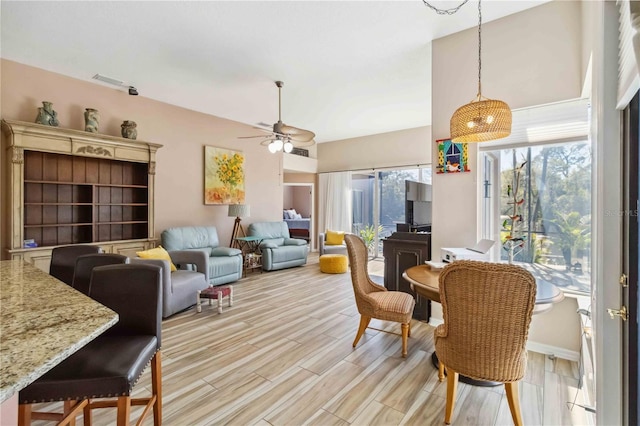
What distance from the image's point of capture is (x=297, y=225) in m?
10.0

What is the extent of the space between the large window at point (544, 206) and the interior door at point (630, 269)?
1499 millimetres

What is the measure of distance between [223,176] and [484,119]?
16.6ft

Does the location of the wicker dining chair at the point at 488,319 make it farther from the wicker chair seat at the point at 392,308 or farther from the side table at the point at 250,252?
the side table at the point at 250,252

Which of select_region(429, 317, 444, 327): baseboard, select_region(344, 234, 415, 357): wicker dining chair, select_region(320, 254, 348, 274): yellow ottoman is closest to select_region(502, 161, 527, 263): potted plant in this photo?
select_region(429, 317, 444, 327): baseboard

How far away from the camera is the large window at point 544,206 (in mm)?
2730

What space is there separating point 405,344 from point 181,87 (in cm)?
466

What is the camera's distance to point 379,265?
7047mm

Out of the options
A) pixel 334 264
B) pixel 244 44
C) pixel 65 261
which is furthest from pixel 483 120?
pixel 334 264

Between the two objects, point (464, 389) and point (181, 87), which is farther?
point (181, 87)

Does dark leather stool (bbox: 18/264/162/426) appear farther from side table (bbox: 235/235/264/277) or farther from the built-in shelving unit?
side table (bbox: 235/235/264/277)

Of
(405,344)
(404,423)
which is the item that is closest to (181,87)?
(405,344)

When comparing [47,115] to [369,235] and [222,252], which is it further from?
[369,235]

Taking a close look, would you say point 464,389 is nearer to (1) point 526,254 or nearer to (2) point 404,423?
(2) point 404,423

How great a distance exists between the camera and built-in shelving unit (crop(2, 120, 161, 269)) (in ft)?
11.8
